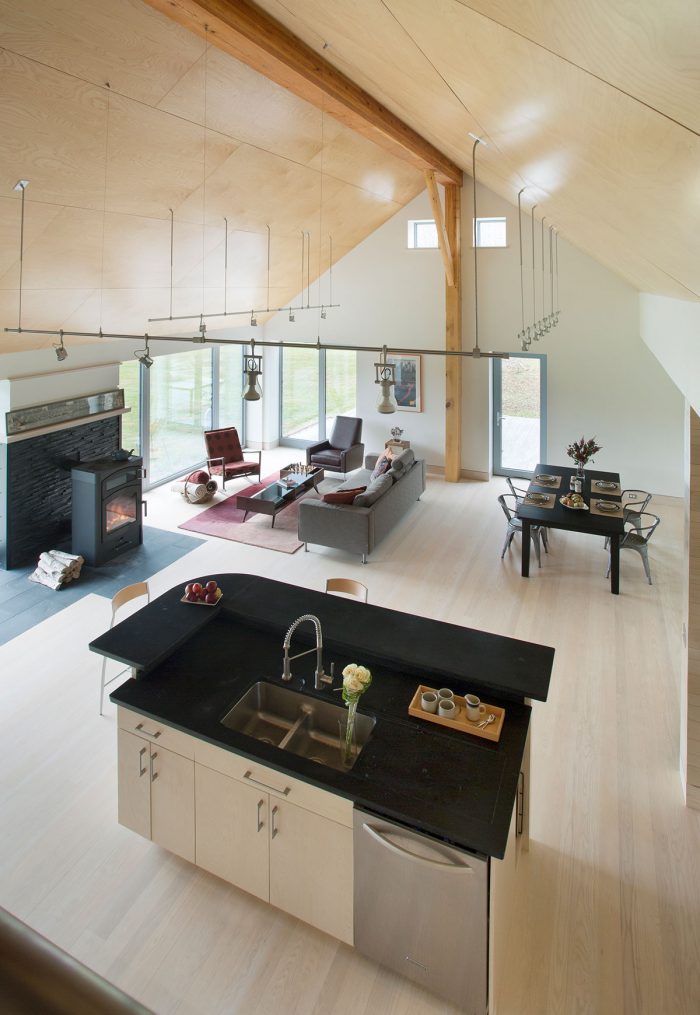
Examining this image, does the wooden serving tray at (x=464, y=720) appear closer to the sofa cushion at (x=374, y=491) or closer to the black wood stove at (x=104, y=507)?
the sofa cushion at (x=374, y=491)

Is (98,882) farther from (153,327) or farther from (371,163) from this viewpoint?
(371,163)

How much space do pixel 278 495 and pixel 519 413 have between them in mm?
4485

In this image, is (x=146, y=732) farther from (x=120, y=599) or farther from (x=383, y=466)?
(x=383, y=466)

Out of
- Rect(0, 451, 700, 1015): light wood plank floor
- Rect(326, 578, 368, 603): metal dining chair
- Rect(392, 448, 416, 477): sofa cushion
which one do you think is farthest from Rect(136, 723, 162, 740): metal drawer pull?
Rect(392, 448, 416, 477): sofa cushion

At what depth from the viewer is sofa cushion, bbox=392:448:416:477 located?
33.7 feet

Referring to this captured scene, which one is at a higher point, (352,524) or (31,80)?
(31,80)

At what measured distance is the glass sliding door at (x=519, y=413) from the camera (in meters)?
11.7

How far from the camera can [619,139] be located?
2.00m

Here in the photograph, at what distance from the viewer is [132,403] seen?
11.0m

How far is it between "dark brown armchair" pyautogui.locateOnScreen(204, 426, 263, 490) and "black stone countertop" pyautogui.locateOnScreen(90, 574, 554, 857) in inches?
Result: 252

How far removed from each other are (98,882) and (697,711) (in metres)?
4.05

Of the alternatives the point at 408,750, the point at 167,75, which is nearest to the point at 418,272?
the point at 167,75

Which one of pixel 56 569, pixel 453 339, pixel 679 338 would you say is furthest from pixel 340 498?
pixel 679 338

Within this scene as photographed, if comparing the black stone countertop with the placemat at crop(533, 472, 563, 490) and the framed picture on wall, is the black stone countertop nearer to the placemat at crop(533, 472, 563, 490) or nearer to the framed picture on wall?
the placemat at crop(533, 472, 563, 490)
